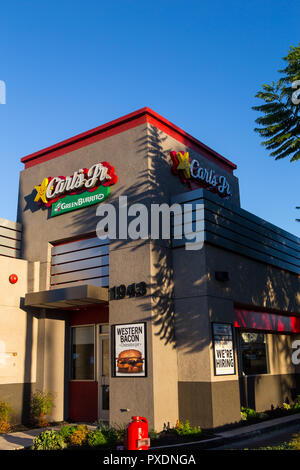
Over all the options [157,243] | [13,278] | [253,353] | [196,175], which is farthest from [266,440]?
[13,278]

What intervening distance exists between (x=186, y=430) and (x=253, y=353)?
5.97m

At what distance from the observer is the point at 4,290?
15844mm

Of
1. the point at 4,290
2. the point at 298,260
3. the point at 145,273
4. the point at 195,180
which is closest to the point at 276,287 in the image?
the point at 298,260

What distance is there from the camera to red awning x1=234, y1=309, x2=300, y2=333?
16.2 metres

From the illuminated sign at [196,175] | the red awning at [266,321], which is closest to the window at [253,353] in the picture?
the red awning at [266,321]

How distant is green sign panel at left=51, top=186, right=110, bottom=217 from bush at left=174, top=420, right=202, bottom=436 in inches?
301

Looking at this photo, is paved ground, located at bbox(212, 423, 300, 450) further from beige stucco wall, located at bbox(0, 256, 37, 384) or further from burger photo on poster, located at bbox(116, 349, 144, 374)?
beige stucco wall, located at bbox(0, 256, 37, 384)

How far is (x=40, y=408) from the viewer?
15328 mm

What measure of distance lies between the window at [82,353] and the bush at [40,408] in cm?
136

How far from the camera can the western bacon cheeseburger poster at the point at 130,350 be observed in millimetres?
13469

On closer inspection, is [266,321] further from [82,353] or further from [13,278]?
[13,278]

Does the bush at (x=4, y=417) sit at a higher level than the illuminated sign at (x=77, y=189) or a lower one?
lower

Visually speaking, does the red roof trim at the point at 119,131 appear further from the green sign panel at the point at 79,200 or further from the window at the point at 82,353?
the window at the point at 82,353

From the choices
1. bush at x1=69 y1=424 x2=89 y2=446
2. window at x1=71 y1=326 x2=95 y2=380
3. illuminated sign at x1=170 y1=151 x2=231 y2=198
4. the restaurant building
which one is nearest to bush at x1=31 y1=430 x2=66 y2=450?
bush at x1=69 y1=424 x2=89 y2=446
